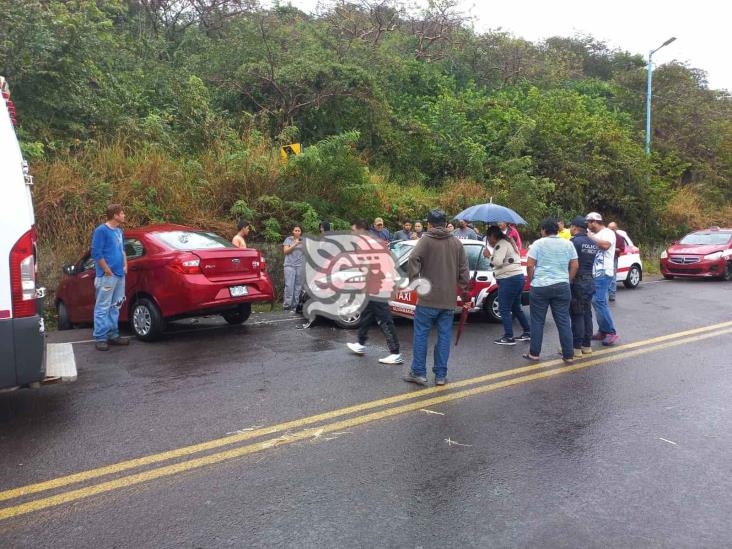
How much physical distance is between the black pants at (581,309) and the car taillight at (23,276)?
19.9 feet

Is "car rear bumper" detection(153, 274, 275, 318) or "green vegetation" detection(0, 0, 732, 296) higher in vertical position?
"green vegetation" detection(0, 0, 732, 296)

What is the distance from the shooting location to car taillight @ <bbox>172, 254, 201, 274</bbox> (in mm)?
8562

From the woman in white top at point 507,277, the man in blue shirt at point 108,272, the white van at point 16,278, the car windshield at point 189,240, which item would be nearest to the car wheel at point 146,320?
the man in blue shirt at point 108,272

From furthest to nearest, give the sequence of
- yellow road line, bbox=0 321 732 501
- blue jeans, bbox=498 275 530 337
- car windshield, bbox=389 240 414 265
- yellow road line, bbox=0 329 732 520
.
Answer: car windshield, bbox=389 240 414 265
blue jeans, bbox=498 275 530 337
yellow road line, bbox=0 321 732 501
yellow road line, bbox=0 329 732 520

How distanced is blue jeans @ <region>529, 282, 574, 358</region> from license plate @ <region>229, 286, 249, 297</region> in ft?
13.3

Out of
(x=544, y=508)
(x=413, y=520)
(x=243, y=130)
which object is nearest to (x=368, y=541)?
(x=413, y=520)

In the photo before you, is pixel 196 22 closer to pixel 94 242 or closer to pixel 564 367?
pixel 94 242

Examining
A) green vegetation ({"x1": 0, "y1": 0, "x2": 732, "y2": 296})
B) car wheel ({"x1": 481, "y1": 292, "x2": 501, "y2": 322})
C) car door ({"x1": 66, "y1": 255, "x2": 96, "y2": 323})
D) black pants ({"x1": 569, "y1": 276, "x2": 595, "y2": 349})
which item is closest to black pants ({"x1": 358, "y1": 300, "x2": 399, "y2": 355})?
black pants ({"x1": 569, "y1": 276, "x2": 595, "y2": 349})

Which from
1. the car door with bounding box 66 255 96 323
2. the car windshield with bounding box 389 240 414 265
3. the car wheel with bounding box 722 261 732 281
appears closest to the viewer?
the car door with bounding box 66 255 96 323

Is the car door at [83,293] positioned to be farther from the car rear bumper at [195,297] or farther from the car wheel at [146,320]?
the car rear bumper at [195,297]

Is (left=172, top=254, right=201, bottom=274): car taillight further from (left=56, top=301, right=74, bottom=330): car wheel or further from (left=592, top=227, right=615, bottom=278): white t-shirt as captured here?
(left=592, top=227, right=615, bottom=278): white t-shirt

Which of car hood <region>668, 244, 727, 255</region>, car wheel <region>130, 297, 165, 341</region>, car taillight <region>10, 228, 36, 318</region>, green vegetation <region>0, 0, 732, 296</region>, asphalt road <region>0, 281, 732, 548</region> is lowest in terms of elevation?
asphalt road <region>0, 281, 732, 548</region>

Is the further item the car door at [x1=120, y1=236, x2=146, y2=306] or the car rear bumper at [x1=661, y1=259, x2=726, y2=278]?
the car rear bumper at [x1=661, y1=259, x2=726, y2=278]

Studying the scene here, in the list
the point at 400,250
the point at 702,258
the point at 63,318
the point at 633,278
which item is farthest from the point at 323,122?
the point at 63,318
